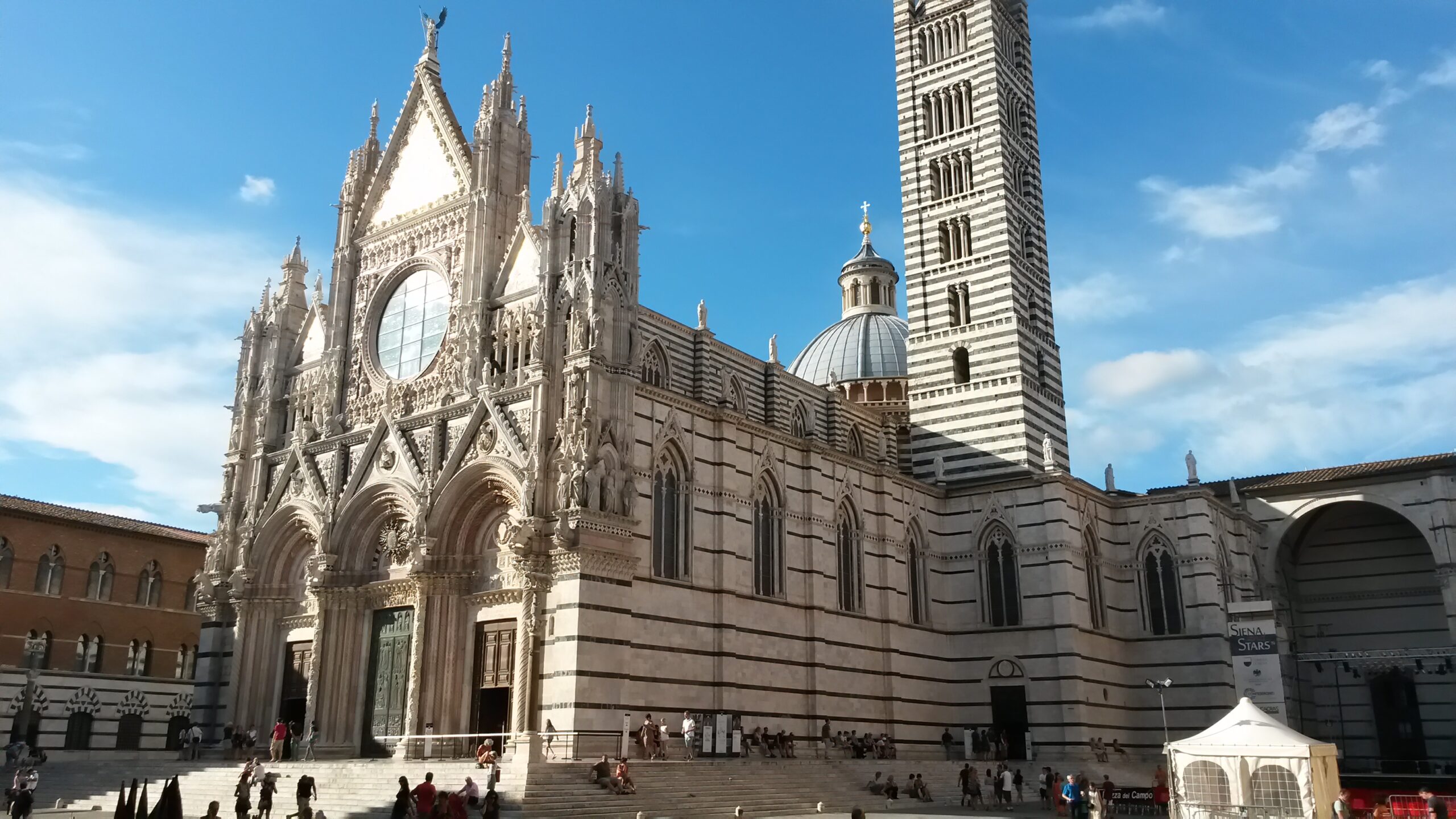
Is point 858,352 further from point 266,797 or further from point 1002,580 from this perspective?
point 266,797

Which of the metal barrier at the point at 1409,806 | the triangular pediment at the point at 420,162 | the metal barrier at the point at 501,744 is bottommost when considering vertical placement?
the metal barrier at the point at 1409,806

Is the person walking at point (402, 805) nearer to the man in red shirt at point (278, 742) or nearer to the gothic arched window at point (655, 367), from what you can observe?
the man in red shirt at point (278, 742)

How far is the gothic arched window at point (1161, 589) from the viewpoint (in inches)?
1431

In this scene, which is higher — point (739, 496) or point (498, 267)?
point (498, 267)

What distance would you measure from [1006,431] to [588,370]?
1626 centimetres

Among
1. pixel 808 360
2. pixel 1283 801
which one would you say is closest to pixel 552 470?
pixel 1283 801

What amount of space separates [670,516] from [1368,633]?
27307 mm

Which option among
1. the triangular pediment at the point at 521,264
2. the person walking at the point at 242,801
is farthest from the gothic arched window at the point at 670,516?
the person walking at the point at 242,801

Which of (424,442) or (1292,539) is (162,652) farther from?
(1292,539)

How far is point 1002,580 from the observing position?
1416 inches

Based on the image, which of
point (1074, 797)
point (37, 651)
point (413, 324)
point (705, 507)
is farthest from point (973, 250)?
point (37, 651)

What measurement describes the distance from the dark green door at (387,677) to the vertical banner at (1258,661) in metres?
20.0

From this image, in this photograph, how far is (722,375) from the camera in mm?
31141

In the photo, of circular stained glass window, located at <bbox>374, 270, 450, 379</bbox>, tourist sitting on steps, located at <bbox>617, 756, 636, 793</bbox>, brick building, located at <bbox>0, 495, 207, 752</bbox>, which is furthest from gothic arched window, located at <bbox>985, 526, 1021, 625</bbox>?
brick building, located at <bbox>0, 495, 207, 752</bbox>
